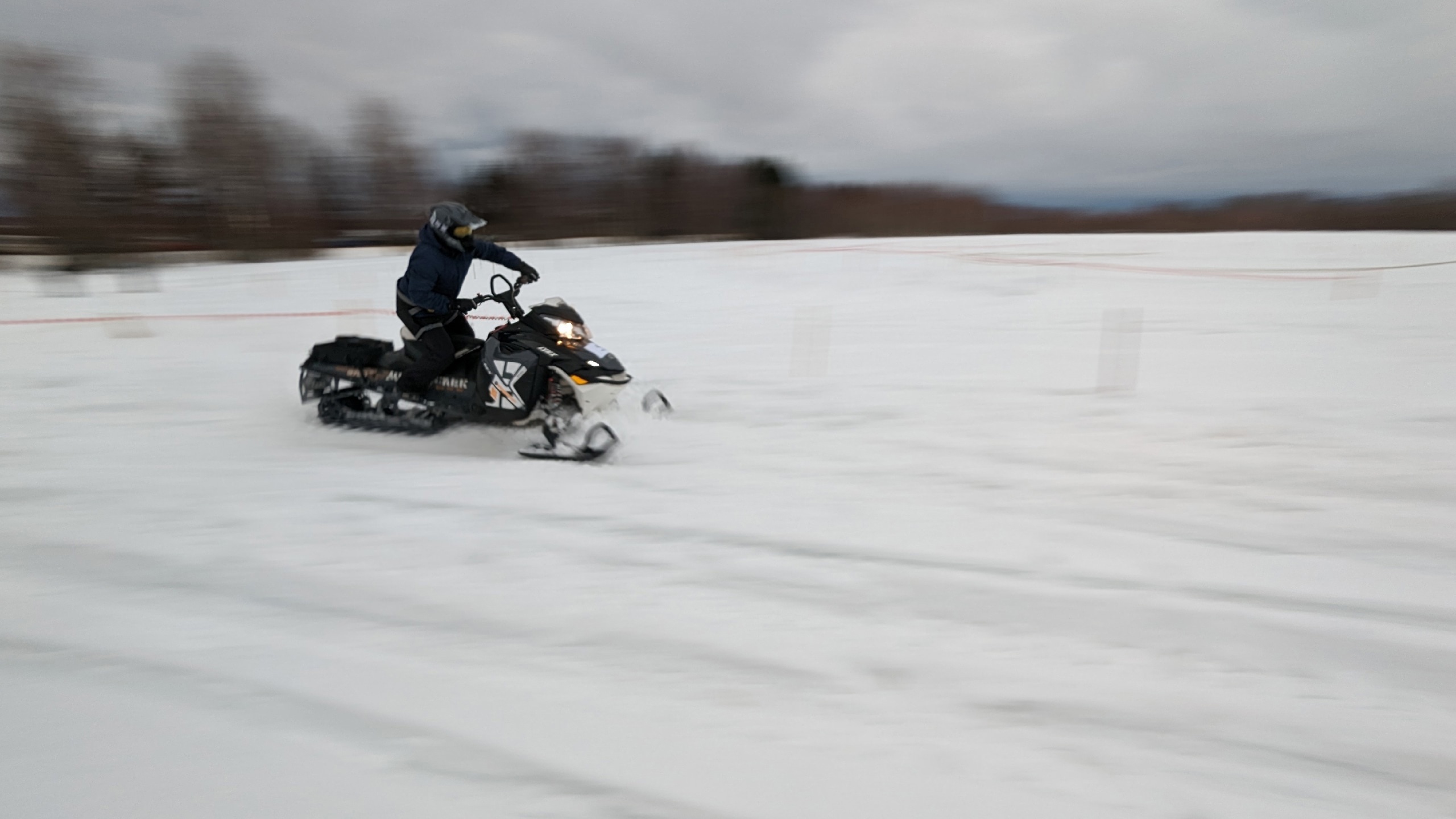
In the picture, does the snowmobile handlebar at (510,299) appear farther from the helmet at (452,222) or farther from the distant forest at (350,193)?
the distant forest at (350,193)

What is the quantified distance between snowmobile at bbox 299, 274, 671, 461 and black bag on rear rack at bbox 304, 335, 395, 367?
16 centimetres

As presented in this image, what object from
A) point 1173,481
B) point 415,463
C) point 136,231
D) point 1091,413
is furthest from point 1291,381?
point 136,231

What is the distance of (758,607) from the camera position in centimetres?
314

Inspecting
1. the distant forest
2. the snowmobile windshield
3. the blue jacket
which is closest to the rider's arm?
the blue jacket

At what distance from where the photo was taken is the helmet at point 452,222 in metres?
5.36

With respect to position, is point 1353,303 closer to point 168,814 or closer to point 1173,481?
point 1173,481

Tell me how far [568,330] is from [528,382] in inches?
18.6

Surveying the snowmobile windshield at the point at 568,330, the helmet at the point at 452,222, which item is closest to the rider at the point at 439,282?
Result: the helmet at the point at 452,222

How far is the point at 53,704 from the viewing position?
252 centimetres

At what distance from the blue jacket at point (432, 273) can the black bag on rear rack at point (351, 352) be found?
35.0 inches

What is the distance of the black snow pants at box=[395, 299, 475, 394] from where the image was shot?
5.59 m

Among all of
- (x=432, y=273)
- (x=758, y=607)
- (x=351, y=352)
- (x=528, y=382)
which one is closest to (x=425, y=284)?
(x=432, y=273)

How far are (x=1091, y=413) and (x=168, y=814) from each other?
655 cm

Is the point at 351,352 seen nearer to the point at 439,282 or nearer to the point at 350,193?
the point at 439,282
